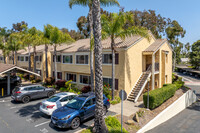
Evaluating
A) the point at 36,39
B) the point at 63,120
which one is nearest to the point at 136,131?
the point at 63,120

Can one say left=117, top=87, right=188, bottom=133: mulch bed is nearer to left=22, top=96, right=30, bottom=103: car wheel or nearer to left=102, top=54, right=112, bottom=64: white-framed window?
left=102, top=54, right=112, bottom=64: white-framed window

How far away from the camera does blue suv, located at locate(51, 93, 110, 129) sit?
29.0 feet

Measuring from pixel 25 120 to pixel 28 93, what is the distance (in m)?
4.84

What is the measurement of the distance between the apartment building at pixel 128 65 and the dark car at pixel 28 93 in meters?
5.66

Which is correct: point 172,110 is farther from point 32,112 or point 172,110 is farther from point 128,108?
point 32,112

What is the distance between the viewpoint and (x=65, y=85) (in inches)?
810

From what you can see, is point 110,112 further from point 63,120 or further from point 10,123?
point 10,123

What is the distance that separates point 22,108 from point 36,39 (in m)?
13.2

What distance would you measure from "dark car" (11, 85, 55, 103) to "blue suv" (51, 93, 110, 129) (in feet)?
22.4

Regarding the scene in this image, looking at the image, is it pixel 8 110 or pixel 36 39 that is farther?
pixel 36 39

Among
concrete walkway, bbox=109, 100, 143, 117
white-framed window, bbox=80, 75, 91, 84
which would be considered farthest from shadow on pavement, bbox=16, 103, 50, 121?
white-framed window, bbox=80, 75, 91, 84

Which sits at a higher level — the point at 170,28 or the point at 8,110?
the point at 170,28

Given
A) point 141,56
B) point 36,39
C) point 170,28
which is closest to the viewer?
point 141,56

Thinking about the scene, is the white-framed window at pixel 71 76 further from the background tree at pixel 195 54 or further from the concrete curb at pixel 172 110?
the background tree at pixel 195 54
